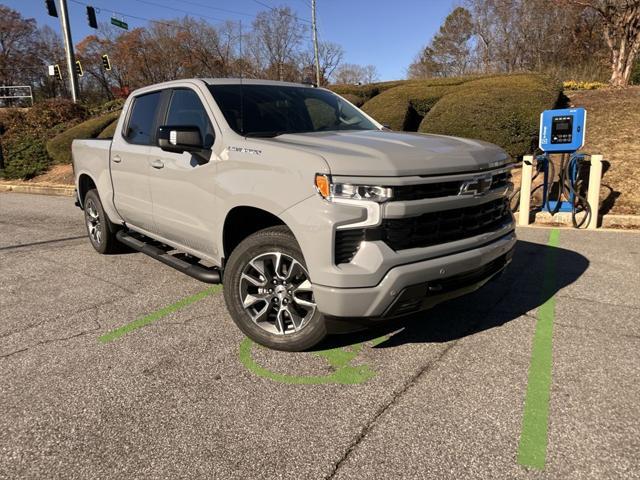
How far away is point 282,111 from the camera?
4.01 m

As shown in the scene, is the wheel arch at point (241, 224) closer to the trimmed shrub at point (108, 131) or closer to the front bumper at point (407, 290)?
the front bumper at point (407, 290)

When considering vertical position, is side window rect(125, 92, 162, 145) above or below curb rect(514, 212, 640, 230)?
above

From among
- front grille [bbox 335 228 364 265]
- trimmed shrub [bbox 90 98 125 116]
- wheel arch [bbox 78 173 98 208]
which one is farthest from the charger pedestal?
trimmed shrub [bbox 90 98 125 116]

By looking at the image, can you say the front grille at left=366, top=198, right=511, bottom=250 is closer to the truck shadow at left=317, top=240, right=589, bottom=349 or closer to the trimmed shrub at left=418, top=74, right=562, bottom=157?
the truck shadow at left=317, top=240, right=589, bottom=349

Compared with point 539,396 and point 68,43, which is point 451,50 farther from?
point 539,396

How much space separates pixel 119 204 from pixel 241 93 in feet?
7.11

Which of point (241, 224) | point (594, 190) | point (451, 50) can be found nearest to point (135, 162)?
point (241, 224)

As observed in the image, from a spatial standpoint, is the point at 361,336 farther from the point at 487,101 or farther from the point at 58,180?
the point at 58,180

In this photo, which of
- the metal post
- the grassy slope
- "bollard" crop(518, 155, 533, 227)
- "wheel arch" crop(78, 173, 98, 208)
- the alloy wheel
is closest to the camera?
the alloy wheel

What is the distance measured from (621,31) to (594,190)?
466 inches

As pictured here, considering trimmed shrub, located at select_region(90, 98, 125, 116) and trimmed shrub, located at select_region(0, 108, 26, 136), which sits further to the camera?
trimmed shrub, located at select_region(90, 98, 125, 116)

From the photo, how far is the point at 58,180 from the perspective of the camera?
49.5 ft

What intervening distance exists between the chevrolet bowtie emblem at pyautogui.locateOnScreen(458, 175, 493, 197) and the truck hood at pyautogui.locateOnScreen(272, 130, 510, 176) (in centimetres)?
7

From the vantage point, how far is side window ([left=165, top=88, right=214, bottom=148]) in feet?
12.2
